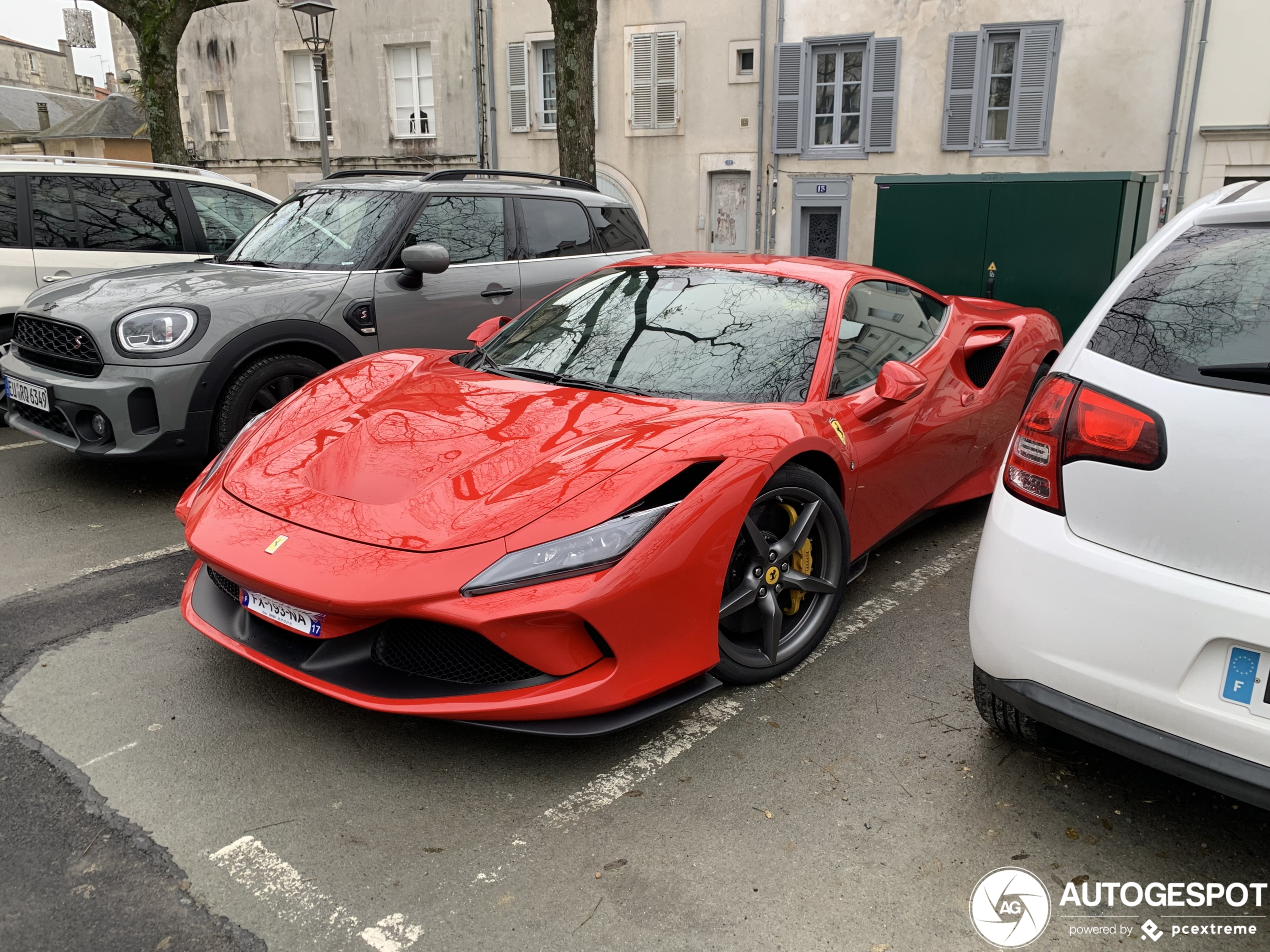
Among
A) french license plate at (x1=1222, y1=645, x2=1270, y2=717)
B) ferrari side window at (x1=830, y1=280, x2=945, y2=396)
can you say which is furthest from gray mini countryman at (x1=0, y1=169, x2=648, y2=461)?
french license plate at (x1=1222, y1=645, x2=1270, y2=717)

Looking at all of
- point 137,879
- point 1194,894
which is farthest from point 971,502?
point 137,879

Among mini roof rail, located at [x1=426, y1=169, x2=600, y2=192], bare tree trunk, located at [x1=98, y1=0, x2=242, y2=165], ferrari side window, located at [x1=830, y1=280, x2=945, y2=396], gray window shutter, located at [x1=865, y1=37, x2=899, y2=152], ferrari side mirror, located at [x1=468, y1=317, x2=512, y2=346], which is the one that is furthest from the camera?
gray window shutter, located at [x1=865, y1=37, x2=899, y2=152]

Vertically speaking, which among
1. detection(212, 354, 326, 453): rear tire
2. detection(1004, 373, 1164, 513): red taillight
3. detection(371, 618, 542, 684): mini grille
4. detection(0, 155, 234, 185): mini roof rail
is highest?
detection(0, 155, 234, 185): mini roof rail

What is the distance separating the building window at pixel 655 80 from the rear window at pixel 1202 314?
1678 cm

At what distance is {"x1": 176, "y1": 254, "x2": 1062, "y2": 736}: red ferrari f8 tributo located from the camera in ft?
8.12

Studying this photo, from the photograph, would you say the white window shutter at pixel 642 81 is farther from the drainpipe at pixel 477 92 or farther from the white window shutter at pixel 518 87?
the drainpipe at pixel 477 92

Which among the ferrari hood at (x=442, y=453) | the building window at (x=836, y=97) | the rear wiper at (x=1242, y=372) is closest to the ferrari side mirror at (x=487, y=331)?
the ferrari hood at (x=442, y=453)

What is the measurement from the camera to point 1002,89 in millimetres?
15766

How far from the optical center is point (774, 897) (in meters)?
2.18

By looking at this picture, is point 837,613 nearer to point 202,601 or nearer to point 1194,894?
point 1194,894

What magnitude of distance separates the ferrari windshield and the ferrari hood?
0.59ft

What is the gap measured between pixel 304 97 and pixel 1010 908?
23.0 m

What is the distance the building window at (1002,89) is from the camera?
15180 millimetres

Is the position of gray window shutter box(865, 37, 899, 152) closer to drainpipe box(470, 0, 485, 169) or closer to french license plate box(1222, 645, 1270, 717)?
drainpipe box(470, 0, 485, 169)
